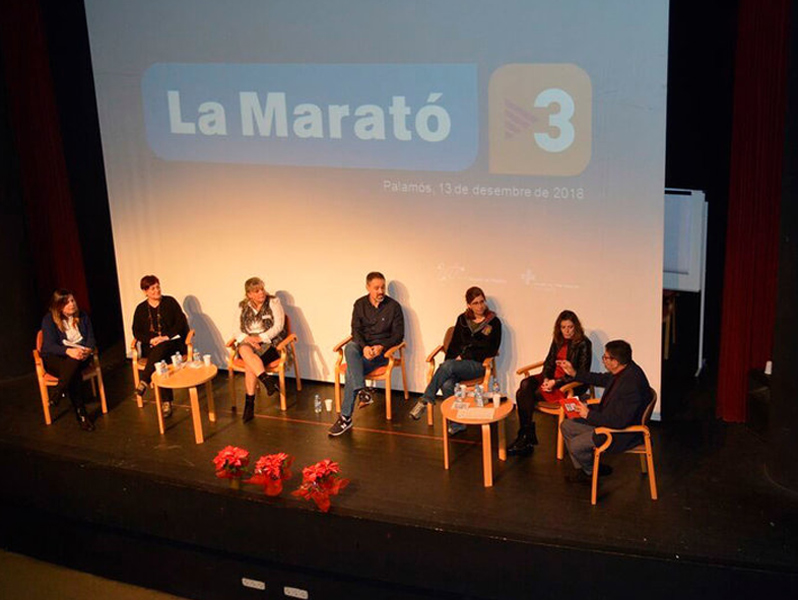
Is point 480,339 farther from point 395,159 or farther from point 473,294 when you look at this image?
point 395,159

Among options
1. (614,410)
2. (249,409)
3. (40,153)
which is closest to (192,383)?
(249,409)

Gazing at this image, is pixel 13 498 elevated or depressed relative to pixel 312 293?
depressed

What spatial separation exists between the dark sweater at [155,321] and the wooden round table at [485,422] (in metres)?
2.34

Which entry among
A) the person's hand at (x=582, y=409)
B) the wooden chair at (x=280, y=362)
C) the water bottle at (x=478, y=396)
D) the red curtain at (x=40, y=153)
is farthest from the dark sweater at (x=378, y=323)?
the red curtain at (x=40, y=153)

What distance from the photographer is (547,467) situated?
6848mm

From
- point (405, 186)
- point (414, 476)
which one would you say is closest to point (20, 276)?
point (405, 186)

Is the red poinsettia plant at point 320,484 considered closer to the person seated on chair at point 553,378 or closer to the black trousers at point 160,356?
the person seated on chair at point 553,378

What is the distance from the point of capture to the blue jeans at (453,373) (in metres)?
7.27

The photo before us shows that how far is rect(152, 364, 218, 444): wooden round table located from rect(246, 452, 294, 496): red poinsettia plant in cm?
106

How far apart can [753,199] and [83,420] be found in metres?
4.94

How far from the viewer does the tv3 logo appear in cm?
687

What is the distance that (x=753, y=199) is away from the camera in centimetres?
679

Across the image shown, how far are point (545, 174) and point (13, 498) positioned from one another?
4290 mm

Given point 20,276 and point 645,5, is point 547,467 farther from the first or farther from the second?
point 20,276
